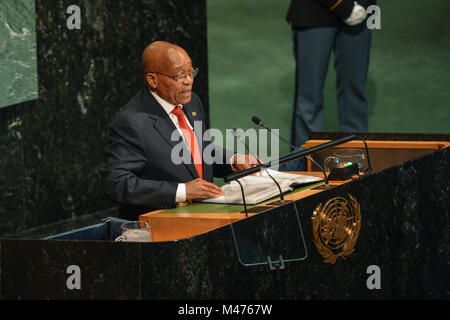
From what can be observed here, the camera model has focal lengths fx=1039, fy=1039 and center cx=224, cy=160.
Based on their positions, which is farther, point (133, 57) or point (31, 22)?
point (133, 57)

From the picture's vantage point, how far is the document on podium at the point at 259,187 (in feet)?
12.8

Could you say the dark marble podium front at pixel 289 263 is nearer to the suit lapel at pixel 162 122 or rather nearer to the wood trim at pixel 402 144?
the wood trim at pixel 402 144

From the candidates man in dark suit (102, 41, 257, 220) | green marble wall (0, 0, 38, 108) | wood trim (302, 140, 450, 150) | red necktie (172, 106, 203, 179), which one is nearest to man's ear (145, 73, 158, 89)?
man in dark suit (102, 41, 257, 220)

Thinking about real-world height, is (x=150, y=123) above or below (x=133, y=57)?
below

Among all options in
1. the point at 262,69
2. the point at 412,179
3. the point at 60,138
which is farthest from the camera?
the point at 262,69

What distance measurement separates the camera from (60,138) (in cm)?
654

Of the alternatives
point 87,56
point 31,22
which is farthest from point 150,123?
point 87,56

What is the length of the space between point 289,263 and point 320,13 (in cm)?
338

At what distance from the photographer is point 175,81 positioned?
4293 mm

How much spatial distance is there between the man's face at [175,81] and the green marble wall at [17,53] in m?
1.86

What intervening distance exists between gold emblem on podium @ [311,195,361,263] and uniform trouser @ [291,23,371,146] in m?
2.91
